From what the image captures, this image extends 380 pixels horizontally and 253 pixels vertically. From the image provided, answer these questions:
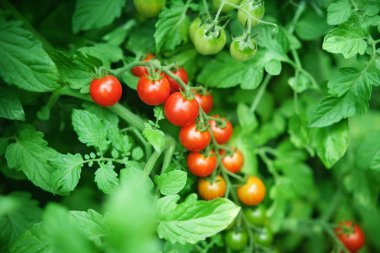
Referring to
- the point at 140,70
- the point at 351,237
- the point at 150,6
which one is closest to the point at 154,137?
the point at 140,70

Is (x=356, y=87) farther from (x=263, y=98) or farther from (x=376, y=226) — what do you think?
(x=376, y=226)

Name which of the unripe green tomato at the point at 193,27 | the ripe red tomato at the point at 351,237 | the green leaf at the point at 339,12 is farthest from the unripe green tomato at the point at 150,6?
the ripe red tomato at the point at 351,237

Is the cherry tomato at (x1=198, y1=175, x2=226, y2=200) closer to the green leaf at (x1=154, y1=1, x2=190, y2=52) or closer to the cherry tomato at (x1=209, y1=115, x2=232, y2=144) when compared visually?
the cherry tomato at (x1=209, y1=115, x2=232, y2=144)

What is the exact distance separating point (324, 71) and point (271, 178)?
0.45 metres

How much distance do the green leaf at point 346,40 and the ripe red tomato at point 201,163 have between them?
1.36ft

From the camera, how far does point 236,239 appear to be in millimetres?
1283

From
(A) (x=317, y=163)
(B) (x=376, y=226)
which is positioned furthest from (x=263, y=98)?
(B) (x=376, y=226)

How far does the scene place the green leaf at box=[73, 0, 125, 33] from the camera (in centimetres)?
132

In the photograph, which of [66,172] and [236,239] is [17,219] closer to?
[66,172]

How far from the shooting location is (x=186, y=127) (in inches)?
46.3

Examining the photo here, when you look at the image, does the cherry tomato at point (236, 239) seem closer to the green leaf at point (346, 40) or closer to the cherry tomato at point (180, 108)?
the cherry tomato at point (180, 108)

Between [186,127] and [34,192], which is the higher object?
[186,127]

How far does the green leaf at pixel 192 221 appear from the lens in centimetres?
93

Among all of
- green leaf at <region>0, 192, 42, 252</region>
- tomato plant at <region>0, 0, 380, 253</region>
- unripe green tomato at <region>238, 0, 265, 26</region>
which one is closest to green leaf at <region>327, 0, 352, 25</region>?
tomato plant at <region>0, 0, 380, 253</region>
